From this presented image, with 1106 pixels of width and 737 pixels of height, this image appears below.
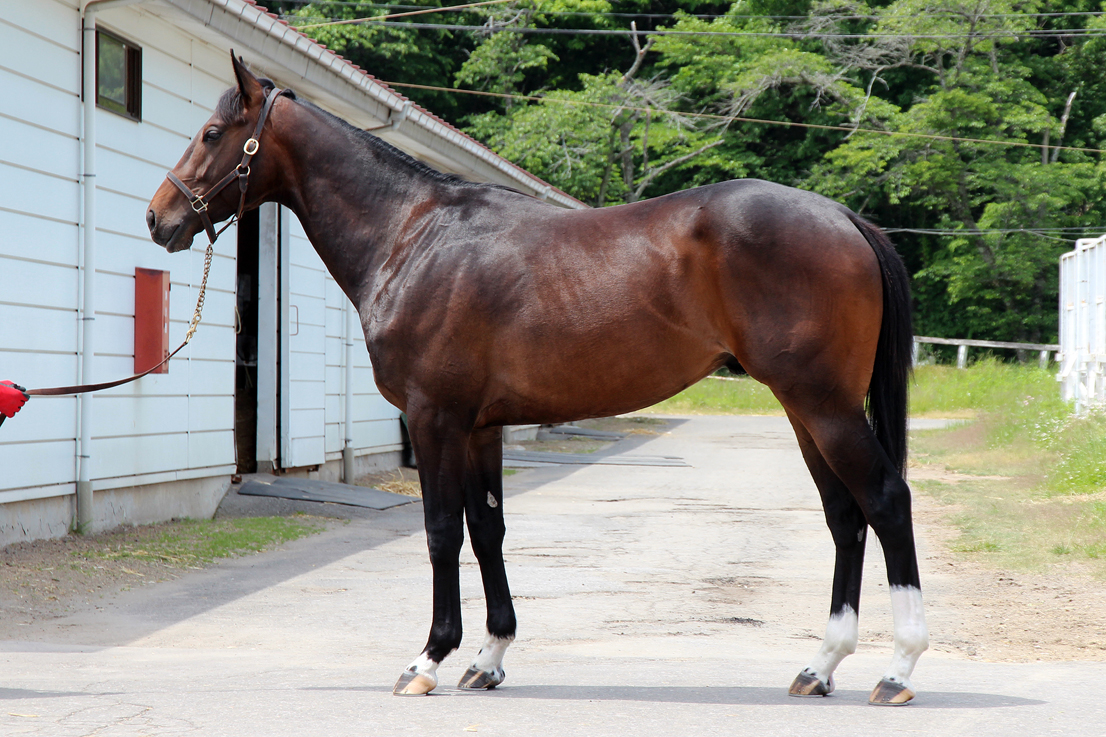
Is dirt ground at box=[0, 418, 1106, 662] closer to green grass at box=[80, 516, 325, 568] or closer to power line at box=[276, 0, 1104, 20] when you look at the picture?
green grass at box=[80, 516, 325, 568]

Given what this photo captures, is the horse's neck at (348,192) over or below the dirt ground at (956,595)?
over

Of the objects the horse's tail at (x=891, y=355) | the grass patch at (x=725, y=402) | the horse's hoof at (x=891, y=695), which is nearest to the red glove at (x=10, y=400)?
the horse's tail at (x=891, y=355)

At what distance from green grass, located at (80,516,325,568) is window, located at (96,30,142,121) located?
10.8ft

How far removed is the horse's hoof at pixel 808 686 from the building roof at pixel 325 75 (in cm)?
652

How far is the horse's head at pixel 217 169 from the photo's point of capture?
14.5ft

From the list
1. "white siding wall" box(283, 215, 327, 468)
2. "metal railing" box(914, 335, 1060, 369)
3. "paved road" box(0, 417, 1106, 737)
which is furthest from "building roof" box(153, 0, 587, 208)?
"metal railing" box(914, 335, 1060, 369)

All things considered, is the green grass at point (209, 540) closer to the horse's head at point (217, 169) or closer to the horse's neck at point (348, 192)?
the horse's head at point (217, 169)

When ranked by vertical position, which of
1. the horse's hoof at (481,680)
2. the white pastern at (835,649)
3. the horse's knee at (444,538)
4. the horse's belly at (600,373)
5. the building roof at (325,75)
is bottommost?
the horse's hoof at (481,680)

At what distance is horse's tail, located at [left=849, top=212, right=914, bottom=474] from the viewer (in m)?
4.02

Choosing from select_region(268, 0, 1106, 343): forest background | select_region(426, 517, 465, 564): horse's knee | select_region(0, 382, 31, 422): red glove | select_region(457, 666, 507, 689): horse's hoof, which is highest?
select_region(268, 0, 1106, 343): forest background

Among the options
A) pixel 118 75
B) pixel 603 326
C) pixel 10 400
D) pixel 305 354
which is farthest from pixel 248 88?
pixel 305 354

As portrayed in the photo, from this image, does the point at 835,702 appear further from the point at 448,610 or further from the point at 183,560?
the point at 183,560

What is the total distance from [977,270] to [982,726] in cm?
3471

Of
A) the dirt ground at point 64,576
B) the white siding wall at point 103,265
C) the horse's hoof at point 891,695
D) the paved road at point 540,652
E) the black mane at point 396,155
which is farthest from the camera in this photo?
the white siding wall at point 103,265
